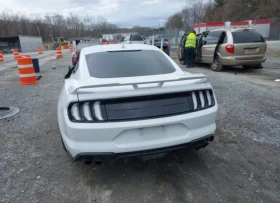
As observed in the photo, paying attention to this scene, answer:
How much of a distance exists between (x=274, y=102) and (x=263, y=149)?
250cm

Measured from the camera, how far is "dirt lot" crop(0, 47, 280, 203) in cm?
244

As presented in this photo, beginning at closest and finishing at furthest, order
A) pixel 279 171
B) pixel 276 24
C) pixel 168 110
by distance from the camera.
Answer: pixel 168 110, pixel 279 171, pixel 276 24

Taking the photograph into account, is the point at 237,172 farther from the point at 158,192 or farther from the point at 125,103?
the point at 125,103

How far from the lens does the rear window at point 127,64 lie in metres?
3.12

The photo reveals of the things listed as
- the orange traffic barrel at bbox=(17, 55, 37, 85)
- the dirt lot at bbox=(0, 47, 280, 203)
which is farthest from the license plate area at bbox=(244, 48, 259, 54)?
the orange traffic barrel at bbox=(17, 55, 37, 85)

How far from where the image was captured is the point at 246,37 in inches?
332

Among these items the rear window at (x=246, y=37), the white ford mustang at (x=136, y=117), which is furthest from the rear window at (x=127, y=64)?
the rear window at (x=246, y=37)

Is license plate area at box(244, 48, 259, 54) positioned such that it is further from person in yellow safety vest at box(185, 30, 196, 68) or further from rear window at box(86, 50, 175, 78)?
rear window at box(86, 50, 175, 78)

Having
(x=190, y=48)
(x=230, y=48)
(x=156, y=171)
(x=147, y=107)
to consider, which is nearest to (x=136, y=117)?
(x=147, y=107)

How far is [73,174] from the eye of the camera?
285cm

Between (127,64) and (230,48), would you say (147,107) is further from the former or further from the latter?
(230,48)

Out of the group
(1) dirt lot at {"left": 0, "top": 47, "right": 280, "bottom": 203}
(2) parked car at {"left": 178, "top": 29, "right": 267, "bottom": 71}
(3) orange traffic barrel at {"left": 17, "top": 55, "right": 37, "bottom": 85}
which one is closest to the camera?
(1) dirt lot at {"left": 0, "top": 47, "right": 280, "bottom": 203}

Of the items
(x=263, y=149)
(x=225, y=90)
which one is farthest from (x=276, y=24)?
(x=263, y=149)

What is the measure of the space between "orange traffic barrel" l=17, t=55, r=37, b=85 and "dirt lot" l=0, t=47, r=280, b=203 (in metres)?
4.32
